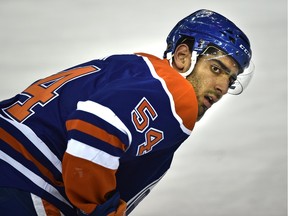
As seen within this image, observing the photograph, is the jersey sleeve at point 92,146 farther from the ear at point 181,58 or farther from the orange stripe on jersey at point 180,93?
the ear at point 181,58

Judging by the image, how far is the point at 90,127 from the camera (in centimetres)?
102

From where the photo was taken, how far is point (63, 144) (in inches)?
43.2

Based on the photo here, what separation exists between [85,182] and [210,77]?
0.41 meters

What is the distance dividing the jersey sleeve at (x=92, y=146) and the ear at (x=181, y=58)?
0.34 m

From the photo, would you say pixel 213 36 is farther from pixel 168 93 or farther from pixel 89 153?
pixel 89 153

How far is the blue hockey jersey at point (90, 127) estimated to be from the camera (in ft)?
3.35

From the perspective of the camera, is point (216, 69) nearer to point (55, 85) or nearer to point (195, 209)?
point (55, 85)

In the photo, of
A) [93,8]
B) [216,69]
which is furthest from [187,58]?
[93,8]

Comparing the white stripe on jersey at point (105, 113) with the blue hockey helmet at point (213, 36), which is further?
the blue hockey helmet at point (213, 36)

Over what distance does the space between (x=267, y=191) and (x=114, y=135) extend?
47.3 inches

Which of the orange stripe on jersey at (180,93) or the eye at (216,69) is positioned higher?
the orange stripe on jersey at (180,93)

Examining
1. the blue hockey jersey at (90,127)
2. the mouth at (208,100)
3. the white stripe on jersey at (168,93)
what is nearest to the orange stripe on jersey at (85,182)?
the blue hockey jersey at (90,127)

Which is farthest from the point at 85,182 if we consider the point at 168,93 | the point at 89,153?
the point at 168,93

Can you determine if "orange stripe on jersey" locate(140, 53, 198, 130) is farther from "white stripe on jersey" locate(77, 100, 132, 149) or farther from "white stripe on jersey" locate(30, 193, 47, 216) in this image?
"white stripe on jersey" locate(30, 193, 47, 216)
